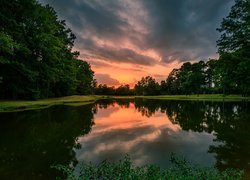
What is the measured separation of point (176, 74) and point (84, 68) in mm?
42980

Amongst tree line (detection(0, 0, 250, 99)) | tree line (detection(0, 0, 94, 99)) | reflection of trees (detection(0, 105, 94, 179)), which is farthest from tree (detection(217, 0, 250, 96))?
tree line (detection(0, 0, 94, 99))

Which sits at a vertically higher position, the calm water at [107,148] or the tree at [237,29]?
the tree at [237,29]

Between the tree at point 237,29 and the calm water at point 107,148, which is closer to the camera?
the calm water at point 107,148

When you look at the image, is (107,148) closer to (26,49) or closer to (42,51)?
(26,49)

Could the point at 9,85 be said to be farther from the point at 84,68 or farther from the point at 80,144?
the point at 84,68

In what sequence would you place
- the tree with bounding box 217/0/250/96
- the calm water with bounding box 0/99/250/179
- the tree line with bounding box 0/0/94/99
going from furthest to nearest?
the tree line with bounding box 0/0/94/99 < the tree with bounding box 217/0/250/96 < the calm water with bounding box 0/99/250/179

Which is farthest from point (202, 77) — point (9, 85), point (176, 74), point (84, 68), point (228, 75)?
point (9, 85)

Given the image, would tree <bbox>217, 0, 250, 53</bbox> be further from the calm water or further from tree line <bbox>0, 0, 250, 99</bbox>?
the calm water

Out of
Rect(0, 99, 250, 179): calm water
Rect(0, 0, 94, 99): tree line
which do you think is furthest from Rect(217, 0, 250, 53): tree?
Rect(0, 0, 94, 99): tree line

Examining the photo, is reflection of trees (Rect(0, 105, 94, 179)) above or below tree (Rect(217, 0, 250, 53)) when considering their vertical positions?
below

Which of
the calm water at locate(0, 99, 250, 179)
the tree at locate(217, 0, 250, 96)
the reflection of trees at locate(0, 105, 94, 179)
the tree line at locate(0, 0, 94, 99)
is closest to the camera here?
the reflection of trees at locate(0, 105, 94, 179)

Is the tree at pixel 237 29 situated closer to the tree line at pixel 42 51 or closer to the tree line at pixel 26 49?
the tree line at pixel 42 51

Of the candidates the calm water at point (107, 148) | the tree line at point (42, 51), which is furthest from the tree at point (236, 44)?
the calm water at point (107, 148)

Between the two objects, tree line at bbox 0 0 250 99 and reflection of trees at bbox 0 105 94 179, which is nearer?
reflection of trees at bbox 0 105 94 179
